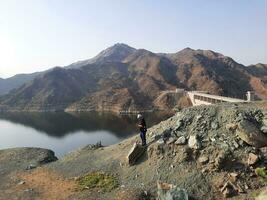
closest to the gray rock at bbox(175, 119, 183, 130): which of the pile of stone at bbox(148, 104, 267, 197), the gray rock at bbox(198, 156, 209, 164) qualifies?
the pile of stone at bbox(148, 104, 267, 197)

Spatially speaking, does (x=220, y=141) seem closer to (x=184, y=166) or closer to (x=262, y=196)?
(x=184, y=166)

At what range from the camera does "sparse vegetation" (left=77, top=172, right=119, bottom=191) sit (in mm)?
20203

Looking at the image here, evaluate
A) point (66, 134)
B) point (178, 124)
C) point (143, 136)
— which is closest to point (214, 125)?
point (178, 124)

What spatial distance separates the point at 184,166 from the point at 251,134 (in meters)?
4.07

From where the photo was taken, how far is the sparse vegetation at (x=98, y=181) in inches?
795

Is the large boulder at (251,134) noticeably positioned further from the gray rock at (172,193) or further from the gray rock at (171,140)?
the gray rock at (172,193)

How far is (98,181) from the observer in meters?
21.2

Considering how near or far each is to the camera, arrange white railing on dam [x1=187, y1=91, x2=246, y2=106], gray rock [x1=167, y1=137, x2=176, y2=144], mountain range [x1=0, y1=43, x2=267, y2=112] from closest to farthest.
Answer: gray rock [x1=167, y1=137, x2=176, y2=144] < white railing on dam [x1=187, y1=91, x2=246, y2=106] < mountain range [x1=0, y1=43, x2=267, y2=112]

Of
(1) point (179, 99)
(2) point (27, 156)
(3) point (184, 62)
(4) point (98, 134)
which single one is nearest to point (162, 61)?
(3) point (184, 62)

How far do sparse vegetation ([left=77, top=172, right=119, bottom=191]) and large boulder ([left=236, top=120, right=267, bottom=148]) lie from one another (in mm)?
7562

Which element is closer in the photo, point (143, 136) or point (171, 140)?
point (171, 140)

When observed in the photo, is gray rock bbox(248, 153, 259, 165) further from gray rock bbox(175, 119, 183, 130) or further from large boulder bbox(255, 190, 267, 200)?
gray rock bbox(175, 119, 183, 130)

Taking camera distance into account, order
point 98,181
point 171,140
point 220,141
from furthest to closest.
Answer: point 171,140 < point 98,181 < point 220,141

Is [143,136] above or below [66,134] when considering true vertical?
above
